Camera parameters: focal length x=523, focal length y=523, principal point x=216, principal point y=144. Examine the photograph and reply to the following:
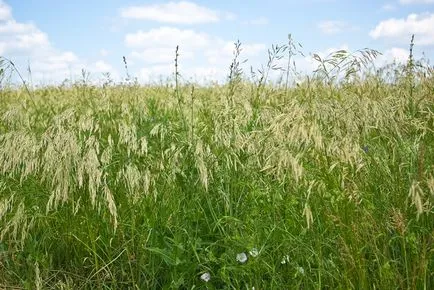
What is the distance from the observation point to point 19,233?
3238 millimetres

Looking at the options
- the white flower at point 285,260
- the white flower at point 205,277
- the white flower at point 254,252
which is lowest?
the white flower at point 205,277

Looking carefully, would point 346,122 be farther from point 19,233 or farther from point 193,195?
point 19,233

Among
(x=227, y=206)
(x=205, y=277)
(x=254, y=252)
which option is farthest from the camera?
(x=227, y=206)

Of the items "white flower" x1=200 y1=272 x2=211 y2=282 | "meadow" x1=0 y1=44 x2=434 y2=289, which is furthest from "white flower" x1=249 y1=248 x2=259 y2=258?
"white flower" x1=200 y1=272 x2=211 y2=282

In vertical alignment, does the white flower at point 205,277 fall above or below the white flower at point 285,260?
below

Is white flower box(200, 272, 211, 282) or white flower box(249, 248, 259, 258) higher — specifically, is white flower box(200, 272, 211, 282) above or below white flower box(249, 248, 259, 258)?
below

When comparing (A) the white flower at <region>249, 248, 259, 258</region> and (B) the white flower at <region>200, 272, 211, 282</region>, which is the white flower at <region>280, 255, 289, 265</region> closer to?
(A) the white flower at <region>249, 248, 259, 258</region>

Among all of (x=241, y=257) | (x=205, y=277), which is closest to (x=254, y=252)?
(x=241, y=257)

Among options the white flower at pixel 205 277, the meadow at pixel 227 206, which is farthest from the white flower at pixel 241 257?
the white flower at pixel 205 277

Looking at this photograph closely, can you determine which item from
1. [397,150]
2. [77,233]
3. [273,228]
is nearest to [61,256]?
[77,233]

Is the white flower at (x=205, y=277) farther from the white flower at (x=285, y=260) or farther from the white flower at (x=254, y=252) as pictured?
the white flower at (x=285, y=260)

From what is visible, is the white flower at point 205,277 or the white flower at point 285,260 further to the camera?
the white flower at point 205,277

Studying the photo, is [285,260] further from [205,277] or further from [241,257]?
[205,277]

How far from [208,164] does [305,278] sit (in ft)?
3.07
